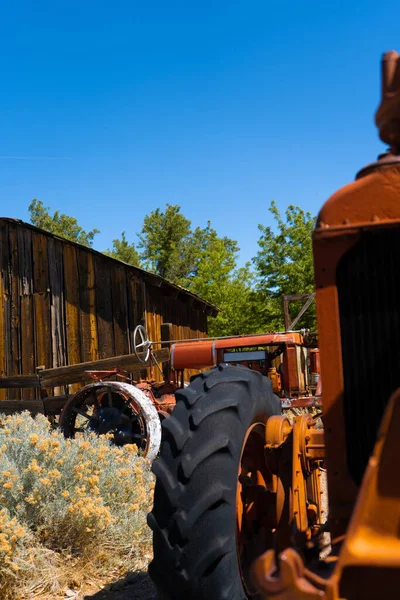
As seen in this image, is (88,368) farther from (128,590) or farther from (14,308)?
(128,590)

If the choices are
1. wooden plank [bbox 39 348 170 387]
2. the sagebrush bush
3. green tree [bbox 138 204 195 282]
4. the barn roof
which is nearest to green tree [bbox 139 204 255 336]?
green tree [bbox 138 204 195 282]

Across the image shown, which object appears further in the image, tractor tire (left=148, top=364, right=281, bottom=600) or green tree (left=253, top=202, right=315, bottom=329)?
green tree (left=253, top=202, right=315, bottom=329)

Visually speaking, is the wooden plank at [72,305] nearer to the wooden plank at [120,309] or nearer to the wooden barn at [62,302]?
the wooden barn at [62,302]

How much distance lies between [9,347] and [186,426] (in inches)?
527

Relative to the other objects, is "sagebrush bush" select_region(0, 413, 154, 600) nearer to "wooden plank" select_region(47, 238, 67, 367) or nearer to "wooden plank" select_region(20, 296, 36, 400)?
"wooden plank" select_region(47, 238, 67, 367)

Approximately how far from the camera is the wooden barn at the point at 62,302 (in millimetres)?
14789

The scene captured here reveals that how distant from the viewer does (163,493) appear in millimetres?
2734

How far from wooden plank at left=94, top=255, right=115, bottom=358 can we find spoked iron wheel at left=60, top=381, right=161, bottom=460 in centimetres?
499

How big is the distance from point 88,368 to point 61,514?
7346 millimetres

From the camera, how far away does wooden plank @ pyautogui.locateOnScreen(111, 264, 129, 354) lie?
14703 mm

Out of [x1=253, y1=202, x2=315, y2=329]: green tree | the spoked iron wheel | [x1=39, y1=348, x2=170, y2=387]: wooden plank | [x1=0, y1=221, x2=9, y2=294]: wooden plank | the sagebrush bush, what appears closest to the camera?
the sagebrush bush

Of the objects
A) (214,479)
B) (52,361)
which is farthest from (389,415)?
(52,361)

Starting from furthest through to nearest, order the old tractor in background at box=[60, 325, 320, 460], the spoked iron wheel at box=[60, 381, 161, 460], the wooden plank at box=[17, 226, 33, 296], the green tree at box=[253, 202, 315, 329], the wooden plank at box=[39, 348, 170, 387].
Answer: the green tree at box=[253, 202, 315, 329]
the wooden plank at box=[17, 226, 33, 296]
the wooden plank at box=[39, 348, 170, 387]
the old tractor in background at box=[60, 325, 320, 460]
the spoked iron wheel at box=[60, 381, 161, 460]

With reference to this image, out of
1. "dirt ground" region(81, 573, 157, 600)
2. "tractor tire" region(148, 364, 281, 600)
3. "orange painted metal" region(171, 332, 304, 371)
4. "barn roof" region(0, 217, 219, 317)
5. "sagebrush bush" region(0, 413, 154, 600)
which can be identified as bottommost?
"dirt ground" region(81, 573, 157, 600)
